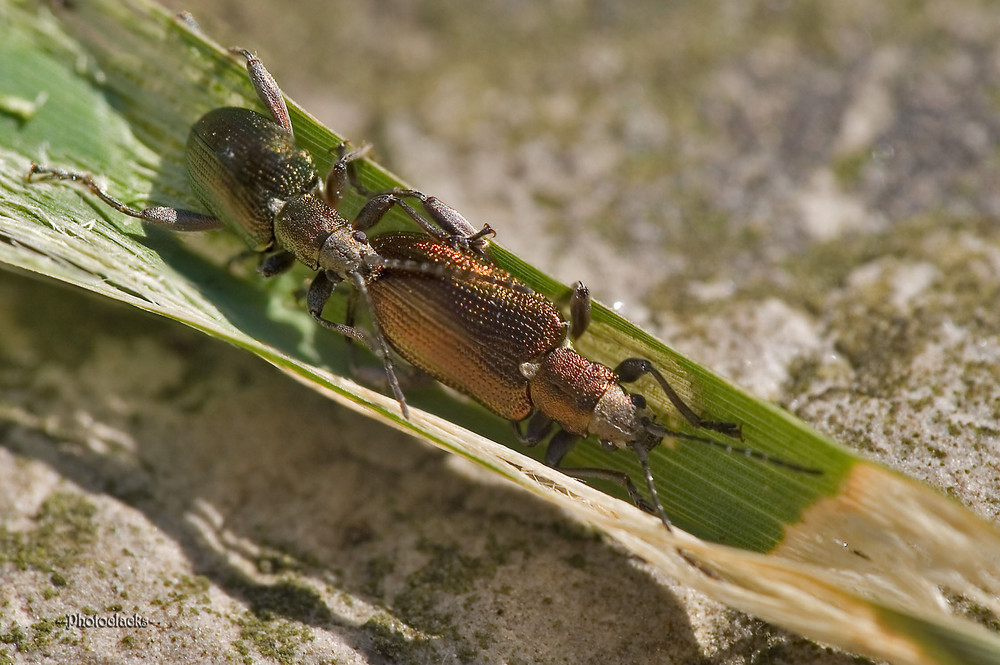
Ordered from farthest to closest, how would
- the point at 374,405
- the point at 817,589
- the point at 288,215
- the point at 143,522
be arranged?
1. the point at 288,215
2. the point at 143,522
3. the point at 374,405
4. the point at 817,589

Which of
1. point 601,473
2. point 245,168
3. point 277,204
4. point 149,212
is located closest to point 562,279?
point 601,473

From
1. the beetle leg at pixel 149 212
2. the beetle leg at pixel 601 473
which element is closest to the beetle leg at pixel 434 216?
the beetle leg at pixel 149 212

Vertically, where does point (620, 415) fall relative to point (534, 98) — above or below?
below

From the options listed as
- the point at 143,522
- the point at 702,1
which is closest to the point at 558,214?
the point at 702,1

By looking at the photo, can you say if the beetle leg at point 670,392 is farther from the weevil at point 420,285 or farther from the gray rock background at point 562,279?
the gray rock background at point 562,279

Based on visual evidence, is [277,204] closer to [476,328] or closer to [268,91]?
[268,91]

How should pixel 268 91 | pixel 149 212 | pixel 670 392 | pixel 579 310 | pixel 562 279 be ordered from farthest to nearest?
pixel 562 279
pixel 268 91
pixel 149 212
pixel 579 310
pixel 670 392

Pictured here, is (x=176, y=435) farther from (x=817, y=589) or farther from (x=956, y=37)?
(x=956, y=37)

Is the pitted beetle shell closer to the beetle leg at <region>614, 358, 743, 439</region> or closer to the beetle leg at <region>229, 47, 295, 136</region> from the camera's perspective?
the beetle leg at <region>229, 47, 295, 136</region>
